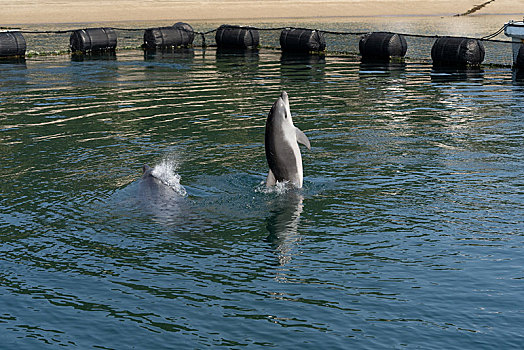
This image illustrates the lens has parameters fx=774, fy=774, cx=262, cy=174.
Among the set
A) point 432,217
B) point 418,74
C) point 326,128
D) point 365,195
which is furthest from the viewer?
point 418,74

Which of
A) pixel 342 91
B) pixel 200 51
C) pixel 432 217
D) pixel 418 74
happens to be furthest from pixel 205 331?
pixel 200 51

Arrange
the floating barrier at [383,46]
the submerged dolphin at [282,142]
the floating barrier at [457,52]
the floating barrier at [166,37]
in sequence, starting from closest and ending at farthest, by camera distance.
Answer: the submerged dolphin at [282,142], the floating barrier at [457,52], the floating barrier at [383,46], the floating barrier at [166,37]

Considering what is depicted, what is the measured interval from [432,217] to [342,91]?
14.1 metres

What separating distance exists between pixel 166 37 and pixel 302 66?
10662 mm

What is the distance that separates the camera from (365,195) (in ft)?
43.0

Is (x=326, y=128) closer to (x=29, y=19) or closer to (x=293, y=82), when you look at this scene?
(x=293, y=82)

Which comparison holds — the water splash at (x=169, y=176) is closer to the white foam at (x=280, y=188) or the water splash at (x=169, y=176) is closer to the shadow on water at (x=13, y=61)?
the white foam at (x=280, y=188)

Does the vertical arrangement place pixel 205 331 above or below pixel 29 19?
below

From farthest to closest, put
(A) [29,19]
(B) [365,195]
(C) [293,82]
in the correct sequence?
(A) [29,19], (C) [293,82], (B) [365,195]

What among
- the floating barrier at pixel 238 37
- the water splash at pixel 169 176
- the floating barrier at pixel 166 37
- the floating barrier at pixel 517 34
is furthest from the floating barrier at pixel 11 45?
the water splash at pixel 169 176

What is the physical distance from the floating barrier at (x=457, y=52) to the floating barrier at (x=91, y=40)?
16717 mm

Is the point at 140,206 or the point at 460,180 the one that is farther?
the point at 460,180

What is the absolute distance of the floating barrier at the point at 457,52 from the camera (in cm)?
3188

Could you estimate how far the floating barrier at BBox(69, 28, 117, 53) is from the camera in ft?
128
